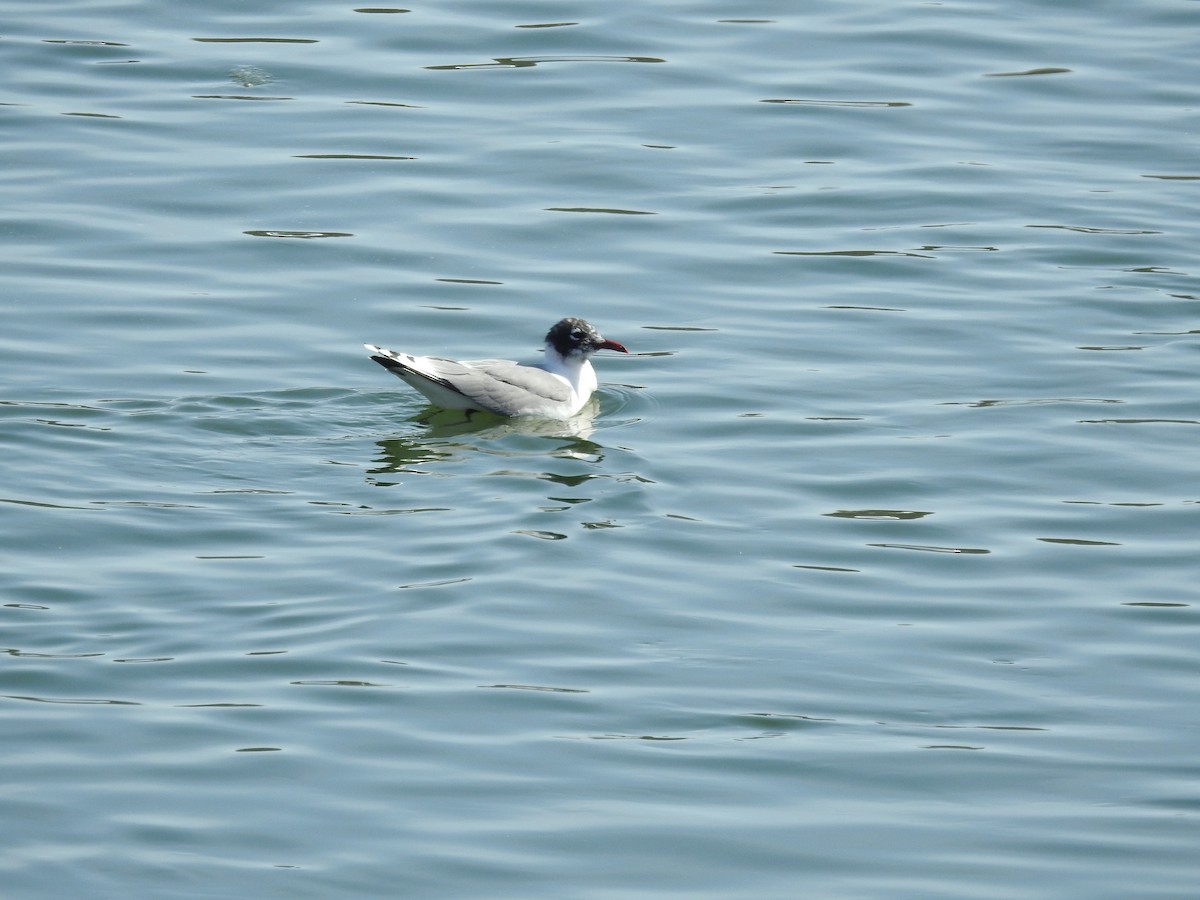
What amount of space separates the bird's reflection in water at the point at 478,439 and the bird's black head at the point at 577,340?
1.48 ft

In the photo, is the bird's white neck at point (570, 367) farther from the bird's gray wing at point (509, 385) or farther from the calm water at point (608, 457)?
the calm water at point (608, 457)

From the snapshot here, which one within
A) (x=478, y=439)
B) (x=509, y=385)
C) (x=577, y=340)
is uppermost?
(x=577, y=340)

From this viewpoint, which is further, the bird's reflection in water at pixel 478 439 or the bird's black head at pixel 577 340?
the bird's black head at pixel 577 340

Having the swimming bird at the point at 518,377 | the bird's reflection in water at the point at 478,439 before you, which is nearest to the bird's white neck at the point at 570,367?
the swimming bird at the point at 518,377

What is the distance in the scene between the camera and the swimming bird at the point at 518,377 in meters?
12.3

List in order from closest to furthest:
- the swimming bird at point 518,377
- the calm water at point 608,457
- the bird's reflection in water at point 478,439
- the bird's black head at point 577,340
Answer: the calm water at point 608,457 < the bird's reflection in water at point 478,439 < the swimming bird at point 518,377 < the bird's black head at point 577,340

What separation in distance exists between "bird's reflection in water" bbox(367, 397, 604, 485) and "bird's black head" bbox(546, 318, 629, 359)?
1.48 feet

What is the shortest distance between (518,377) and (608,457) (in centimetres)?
104

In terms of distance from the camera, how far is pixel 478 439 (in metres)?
12.5

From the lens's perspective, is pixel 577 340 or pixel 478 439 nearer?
pixel 478 439

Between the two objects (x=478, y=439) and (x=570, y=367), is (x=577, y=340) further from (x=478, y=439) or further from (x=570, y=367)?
(x=478, y=439)

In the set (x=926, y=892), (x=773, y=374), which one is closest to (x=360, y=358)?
(x=773, y=374)

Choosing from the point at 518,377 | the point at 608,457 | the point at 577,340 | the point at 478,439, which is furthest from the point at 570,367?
the point at 608,457

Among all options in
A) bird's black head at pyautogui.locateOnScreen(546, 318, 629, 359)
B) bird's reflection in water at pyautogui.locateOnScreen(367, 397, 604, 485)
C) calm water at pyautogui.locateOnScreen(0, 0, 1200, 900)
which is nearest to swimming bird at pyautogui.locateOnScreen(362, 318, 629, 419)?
bird's black head at pyautogui.locateOnScreen(546, 318, 629, 359)
